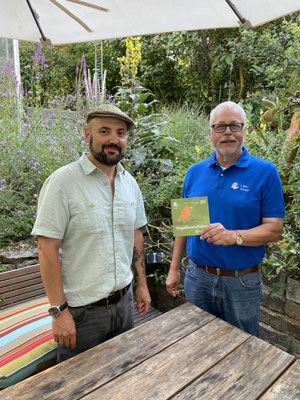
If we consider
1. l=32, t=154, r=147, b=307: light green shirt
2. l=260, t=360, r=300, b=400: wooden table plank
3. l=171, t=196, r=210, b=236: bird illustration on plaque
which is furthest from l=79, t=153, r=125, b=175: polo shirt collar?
l=260, t=360, r=300, b=400: wooden table plank

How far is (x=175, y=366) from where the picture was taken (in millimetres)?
1270

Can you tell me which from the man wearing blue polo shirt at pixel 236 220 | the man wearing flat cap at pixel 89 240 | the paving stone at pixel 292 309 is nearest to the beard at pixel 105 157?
the man wearing flat cap at pixel 89 240

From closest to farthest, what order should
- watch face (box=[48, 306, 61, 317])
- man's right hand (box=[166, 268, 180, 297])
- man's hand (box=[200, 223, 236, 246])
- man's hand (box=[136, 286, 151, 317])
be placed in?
watch face (box=[48, 306, 61, 317]) < man's hand (box=[200, 223, 236, 246]) < man's hand (box=[136, 286, 151, 317]) < man's right hand (box=[166, 268, 180, 297])

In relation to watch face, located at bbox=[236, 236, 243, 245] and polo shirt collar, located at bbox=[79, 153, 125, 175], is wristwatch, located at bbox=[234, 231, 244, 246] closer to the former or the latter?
watch face, located at bbox=[236, 236, 243, 245]

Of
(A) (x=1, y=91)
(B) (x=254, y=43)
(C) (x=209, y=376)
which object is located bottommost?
(C) (x=209, y=376)

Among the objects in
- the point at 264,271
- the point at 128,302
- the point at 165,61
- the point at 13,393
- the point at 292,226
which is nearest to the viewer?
the point at 13,393

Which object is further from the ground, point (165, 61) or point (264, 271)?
point (165, 61)

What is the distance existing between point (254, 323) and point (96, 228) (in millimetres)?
1133

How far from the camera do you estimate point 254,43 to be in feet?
17.9

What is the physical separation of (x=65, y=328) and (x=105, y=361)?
329 millimetres

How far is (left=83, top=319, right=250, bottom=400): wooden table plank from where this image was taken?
1.13 meters

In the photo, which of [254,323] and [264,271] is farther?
[264,271]

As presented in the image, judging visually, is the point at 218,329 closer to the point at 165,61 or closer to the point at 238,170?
the point at 238,170

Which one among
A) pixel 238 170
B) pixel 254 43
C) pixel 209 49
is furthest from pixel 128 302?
pixel 209 49
